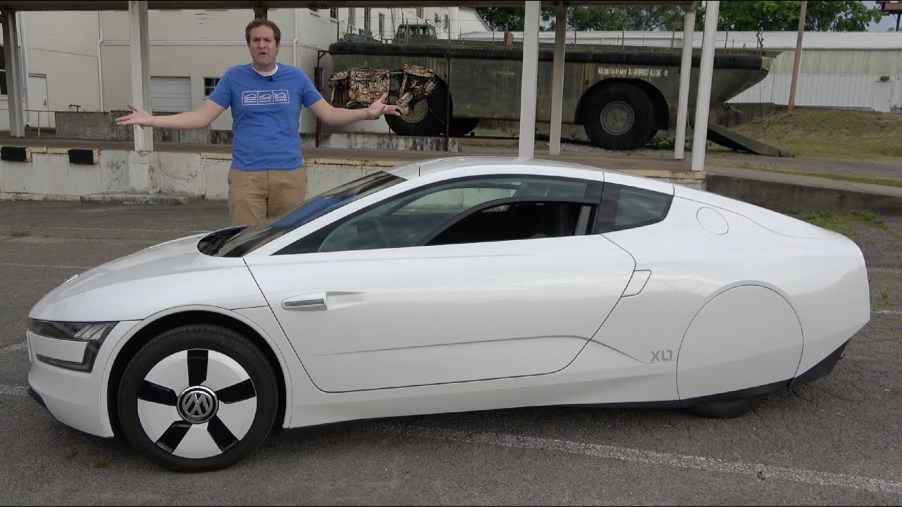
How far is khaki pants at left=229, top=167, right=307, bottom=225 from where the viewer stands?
4633 millimetres

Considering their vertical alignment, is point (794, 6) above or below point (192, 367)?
above

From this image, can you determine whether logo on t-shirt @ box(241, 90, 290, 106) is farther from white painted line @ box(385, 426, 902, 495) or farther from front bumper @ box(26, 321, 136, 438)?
white painted line @ box(385, 426, 902, 495)

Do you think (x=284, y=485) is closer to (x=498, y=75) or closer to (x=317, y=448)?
(x=317, y=448)

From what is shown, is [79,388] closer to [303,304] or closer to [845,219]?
[303,304]

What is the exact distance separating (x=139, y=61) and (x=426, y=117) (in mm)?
7324

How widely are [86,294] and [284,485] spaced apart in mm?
1115

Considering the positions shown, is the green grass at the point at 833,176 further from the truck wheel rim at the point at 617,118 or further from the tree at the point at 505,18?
the tree at the point at 505,18

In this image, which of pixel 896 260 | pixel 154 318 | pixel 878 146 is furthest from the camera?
pixel 878 146

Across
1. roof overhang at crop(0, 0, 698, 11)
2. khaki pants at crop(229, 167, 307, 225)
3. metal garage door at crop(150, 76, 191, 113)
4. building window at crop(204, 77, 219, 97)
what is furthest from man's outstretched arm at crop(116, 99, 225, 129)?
metal garage door at crop(150, 76, 191, 113)

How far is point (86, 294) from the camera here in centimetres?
306

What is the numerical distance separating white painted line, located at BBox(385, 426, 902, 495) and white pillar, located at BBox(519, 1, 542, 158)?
6.22 metres

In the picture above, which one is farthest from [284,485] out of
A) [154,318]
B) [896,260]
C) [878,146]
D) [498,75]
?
[878,146]

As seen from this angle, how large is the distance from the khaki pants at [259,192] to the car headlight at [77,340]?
5.67ft

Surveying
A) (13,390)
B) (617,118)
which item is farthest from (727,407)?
(617,118)
